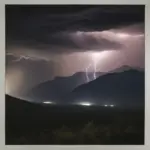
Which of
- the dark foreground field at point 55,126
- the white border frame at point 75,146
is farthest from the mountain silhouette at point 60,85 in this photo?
the white border frame at point 75,146

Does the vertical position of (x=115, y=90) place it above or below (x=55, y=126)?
above

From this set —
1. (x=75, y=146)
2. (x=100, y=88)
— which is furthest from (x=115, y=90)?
(x=75, y=146)

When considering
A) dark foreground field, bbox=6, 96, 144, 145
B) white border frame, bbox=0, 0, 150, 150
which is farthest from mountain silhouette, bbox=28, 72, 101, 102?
white border frame, bbox=0, 0, 150, 150

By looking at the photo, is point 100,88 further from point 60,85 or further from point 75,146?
point 75,146

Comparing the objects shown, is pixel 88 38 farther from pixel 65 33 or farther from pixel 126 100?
pixel 126 100


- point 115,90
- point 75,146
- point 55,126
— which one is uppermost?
point 115,90

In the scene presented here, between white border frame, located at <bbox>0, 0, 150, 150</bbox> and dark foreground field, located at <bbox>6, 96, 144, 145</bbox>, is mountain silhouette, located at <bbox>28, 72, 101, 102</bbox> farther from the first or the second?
white border frame, located at <bbox>0, 0, 150, 150</bbox>

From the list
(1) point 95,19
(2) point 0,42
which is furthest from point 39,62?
(1) point 95,19

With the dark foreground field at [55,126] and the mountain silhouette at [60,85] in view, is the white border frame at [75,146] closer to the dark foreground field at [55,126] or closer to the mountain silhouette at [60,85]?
the dark foreground field at [55,126]

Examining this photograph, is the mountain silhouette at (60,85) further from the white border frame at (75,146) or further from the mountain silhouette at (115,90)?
the white border frame at (75,146)

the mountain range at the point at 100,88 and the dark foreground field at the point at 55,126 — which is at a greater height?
the mountain range at the point at 100,88

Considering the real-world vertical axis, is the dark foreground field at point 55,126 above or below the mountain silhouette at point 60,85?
below
